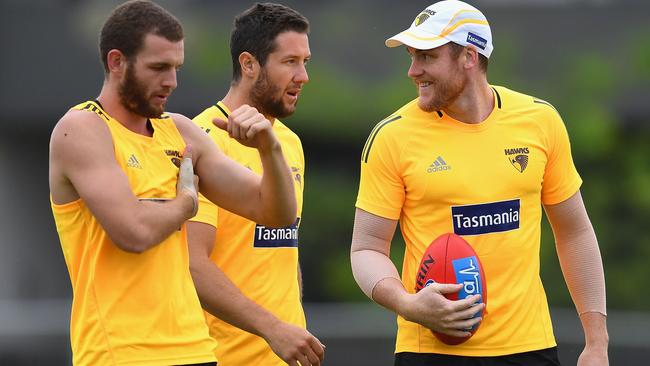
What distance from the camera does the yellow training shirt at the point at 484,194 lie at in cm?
568

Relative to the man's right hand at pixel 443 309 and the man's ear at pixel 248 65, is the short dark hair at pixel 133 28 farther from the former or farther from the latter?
the man's right hand at pixel 443 309

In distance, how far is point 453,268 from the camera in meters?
5.50

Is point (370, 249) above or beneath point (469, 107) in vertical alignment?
beneath

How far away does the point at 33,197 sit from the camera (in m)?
19.0

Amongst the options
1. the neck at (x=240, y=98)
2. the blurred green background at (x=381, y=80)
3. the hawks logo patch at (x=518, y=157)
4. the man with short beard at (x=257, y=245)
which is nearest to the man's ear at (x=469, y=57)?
the hawks logo patch at (x=518, y=157)

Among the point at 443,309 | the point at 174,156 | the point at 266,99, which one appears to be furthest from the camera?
the point at 266,99

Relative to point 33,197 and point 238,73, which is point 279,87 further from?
point 33,197

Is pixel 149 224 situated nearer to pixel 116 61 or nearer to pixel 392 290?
pixel 116 61

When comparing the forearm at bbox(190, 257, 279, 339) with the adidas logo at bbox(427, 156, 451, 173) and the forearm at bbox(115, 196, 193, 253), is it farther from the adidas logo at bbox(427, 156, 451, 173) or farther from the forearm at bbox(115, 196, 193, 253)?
the adidas logo at bbox(427, 156, 451, 173)

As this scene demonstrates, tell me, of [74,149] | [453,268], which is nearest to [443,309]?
[453,268]

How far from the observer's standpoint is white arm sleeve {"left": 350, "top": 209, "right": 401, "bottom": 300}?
576 cm

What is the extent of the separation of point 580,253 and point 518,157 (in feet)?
1.88

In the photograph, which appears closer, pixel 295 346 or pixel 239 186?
pixel 239 186

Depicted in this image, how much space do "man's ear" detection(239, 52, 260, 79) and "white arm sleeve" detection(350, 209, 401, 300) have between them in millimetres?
979
